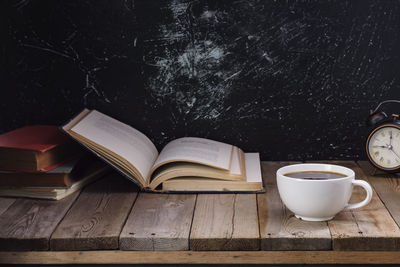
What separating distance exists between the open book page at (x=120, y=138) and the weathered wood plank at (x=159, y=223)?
10 cm

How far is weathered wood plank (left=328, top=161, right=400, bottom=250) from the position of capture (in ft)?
3.58

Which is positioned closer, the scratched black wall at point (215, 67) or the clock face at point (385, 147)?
the clock face at point (385, 147)

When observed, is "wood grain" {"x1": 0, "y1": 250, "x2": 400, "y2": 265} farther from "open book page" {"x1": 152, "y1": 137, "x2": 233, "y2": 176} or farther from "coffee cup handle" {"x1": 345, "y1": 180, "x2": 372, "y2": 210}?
"open book page" {"x1": 152, "y1": 137, "x2": 233, "y2": 176}

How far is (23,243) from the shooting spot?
1141 millimetres

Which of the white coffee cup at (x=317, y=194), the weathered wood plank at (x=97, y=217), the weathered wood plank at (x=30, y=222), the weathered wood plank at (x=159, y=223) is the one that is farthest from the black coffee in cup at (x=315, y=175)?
the weathered wood plank at (x=30, y=222)

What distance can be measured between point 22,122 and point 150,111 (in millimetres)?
415

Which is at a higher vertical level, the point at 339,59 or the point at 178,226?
the point at 339,59

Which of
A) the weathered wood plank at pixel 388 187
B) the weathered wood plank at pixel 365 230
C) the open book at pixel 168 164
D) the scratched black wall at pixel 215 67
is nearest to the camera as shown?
the weathered wood plank at pixel 365 230

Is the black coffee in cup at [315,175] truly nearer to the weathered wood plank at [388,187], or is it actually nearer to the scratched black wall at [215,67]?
the weathered wood plank at [388,187]

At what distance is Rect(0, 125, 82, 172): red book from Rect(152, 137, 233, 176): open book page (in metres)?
0.26

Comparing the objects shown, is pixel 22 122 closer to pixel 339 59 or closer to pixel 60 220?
pixel 60 220

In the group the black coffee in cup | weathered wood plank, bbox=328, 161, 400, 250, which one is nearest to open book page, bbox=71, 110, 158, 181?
the black coffee in cup

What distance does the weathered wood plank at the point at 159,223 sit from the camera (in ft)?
3.67

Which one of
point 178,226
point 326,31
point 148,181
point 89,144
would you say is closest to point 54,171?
point 89,144
